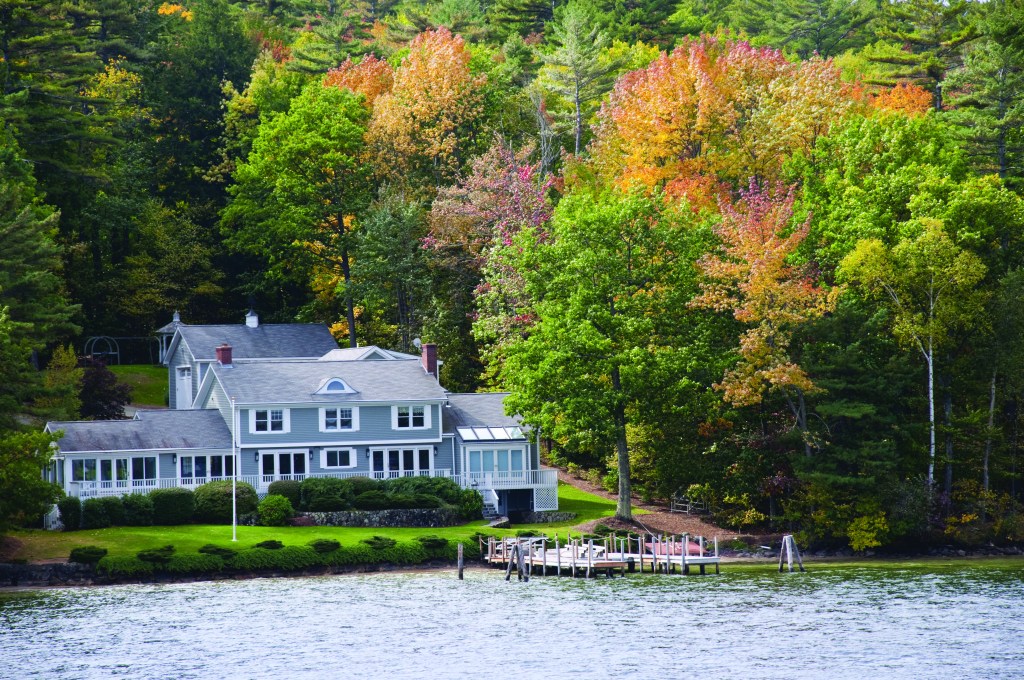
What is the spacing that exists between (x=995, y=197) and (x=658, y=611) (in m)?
29.8

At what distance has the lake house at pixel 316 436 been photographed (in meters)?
76.2

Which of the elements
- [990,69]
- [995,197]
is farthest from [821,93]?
[995,197]

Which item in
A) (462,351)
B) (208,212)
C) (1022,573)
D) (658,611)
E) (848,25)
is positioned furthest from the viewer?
(848,25)

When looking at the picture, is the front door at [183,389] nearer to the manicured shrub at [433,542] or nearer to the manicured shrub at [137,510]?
the manicured shrub at [137,510]

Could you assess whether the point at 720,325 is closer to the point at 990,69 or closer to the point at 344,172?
the point at 990,69

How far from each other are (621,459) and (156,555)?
23.4 m

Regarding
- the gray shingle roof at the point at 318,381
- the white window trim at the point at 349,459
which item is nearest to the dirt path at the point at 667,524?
the gray shingle roof at the point at 318,381

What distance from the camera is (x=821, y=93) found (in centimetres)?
8881

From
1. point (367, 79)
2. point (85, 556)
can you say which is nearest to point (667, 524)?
point (85, 556)

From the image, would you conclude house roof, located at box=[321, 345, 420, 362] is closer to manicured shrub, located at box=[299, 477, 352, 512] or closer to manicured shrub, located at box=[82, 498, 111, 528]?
manicured shrub, located at box=[299, 477, 352, 512]

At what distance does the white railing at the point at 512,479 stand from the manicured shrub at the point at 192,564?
17.0 m

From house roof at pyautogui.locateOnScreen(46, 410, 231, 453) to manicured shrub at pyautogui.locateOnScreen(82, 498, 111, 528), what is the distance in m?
3.47

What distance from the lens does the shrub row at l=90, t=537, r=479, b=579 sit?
6675cm

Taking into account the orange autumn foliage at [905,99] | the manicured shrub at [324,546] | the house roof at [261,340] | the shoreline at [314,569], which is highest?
the orange autumn foliage at [905,99]
